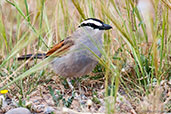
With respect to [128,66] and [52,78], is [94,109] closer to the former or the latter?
[128,66]

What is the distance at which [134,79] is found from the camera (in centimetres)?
355

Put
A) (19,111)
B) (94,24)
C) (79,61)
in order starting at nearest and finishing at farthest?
(19,111) → (79,61) → (94,24)

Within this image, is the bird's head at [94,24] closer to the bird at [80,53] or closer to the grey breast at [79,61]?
the bird at [80,53]

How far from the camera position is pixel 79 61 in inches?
149

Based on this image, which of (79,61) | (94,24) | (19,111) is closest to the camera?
(19,111)

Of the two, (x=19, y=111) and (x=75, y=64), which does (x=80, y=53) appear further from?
(x=19, y=111)

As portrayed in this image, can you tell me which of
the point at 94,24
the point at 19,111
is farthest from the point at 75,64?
the point at 19,111

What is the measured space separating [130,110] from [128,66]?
2.76 feet

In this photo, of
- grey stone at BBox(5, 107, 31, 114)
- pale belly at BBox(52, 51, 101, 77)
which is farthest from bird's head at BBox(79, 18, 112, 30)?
grey stone at BBox(5, 107, 31, 114)

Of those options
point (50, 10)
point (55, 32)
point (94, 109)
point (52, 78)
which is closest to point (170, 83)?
point (94, 109)

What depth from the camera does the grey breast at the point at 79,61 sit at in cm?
375

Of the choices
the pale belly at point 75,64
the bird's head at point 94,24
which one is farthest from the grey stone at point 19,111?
the bird's head at point 94,24

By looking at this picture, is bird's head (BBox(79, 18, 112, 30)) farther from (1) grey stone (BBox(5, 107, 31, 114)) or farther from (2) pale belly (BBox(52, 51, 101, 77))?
(1) grey stone (BBox(5, 107, 31, 114))

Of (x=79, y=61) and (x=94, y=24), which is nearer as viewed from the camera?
(x=79, y=61)
